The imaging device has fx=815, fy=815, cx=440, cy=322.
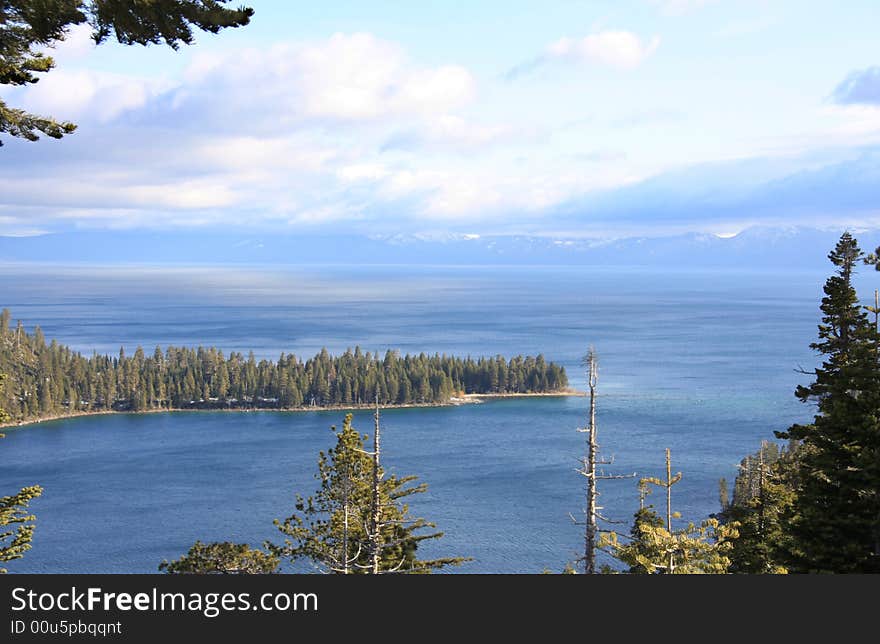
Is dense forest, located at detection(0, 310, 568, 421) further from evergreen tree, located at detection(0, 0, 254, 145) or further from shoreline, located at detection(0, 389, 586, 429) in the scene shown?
evergreen tree, located at detection(0, 0, 254, 145)

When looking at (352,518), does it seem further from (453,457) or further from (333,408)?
(333,408)

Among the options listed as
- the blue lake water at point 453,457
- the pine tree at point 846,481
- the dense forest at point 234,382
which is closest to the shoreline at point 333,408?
the dense forest at point 234,382

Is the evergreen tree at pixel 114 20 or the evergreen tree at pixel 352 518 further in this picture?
the evergreen tree at pixel 352 518

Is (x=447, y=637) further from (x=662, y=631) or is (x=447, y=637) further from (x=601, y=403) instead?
(x=601, y=403)

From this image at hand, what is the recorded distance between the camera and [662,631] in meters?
6.77

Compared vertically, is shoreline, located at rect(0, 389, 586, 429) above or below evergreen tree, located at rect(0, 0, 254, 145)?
below

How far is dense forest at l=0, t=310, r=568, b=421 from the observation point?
104m

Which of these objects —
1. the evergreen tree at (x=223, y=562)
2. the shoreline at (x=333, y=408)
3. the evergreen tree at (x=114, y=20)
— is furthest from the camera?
the shoreline at (x=333, y=408)

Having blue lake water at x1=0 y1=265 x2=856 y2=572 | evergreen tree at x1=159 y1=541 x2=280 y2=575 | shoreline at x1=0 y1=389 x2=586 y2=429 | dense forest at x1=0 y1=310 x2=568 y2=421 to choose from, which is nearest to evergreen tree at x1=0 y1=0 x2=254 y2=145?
evergreen tree at x1=159 y1=541 x2=280 y2=575

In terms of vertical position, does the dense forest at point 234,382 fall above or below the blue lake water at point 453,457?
above

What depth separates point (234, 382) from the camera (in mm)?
105438

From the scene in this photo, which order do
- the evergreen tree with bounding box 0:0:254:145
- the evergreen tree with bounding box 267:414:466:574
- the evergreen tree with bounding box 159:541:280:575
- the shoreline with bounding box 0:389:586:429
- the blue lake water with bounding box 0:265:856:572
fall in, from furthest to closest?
1. the shoreline with bounding box 0:389:586:429
2. the blue lake water with bounding box 0:265:856:572
3. the evergreen tree with bounding box 159:541:280:575
4. the evergreen tree with bounding box 267:414:466:574
5. the evergreen tree with bounding box 0:0:254:145

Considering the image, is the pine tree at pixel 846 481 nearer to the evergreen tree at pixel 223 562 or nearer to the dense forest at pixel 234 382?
the evergreen tree at pixel 223 562

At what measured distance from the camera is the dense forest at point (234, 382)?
104 m
